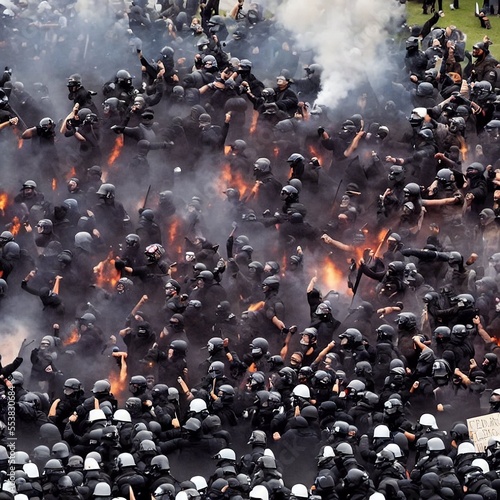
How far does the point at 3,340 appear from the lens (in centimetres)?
3547

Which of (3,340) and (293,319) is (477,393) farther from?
(3,340)

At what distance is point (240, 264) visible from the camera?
36250 mm

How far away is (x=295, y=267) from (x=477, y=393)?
4.87 meters

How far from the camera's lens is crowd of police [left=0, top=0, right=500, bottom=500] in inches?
1212

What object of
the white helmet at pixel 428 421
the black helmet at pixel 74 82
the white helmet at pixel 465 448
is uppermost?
the black helmet at pixel 74 82

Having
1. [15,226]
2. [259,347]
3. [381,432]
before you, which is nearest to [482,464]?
[381,432]

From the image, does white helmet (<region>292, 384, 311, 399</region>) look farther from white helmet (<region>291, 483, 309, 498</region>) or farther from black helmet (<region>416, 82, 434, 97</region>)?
black helmet (<region>416, 82, 434, 97</region>)

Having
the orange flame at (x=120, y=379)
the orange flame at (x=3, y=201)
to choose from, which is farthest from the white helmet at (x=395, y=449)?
the orange flame at (x=3, y=201)

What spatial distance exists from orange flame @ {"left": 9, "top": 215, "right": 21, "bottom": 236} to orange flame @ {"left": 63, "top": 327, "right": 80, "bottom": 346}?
318 centimetres

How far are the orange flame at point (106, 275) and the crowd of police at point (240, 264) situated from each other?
4 centimetres

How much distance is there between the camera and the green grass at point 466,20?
160 ft

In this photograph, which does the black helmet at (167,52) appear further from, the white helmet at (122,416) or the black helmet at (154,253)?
the white helmet at (122,416)

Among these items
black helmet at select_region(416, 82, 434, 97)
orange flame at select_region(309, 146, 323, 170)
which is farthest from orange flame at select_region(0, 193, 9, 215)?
black helmet at select_region(416, 82, 434, 97)

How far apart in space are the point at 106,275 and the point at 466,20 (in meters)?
17.2
